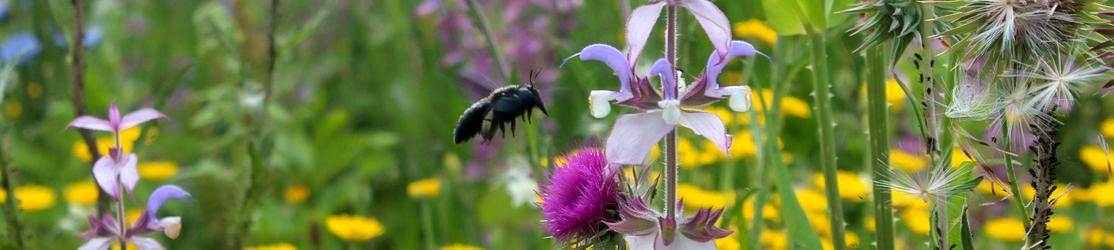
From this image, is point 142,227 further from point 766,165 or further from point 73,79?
point 766,165

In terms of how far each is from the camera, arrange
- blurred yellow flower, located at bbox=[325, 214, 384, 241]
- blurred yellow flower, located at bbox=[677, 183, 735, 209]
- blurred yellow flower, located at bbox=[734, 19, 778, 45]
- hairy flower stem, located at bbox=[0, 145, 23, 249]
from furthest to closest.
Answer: blurred yellow flower, located at bbox=[734, 19, 778, 45] < blurred yellow flower, located at bbox=[325, 214, 384, 241] < blurred yellow flower, located at bbox=[677, 183, 735, 209] < hairy flower stem, located at bbox=[0, 145, 23, 249]

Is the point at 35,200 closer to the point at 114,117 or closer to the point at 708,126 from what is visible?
the point at 114,117

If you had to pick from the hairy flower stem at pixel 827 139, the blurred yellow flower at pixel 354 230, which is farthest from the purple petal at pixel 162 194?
the blurred yellow flower at pixel 354 230

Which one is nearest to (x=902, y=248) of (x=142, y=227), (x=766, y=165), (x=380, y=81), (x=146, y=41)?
(x=766, y=165)

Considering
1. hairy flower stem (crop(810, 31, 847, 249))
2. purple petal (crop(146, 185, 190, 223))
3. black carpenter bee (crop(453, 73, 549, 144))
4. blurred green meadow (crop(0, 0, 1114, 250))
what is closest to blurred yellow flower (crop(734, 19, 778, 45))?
blurred green meadow (crop(0, 0, 1114, 250))

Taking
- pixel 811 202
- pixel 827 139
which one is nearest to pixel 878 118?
pixel 827 139

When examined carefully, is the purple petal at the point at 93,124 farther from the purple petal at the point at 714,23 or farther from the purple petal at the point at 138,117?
the purple petal at the point at 714,23

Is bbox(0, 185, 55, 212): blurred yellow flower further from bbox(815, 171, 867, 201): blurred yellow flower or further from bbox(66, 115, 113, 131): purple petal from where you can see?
bbox(815, 171, 867, 201): blurred yellow flower
